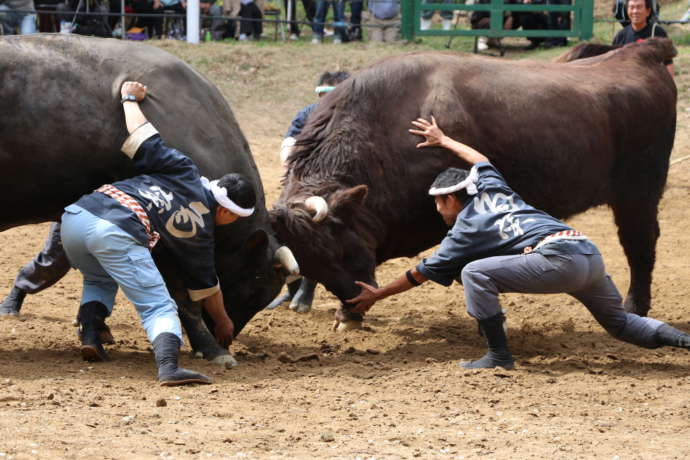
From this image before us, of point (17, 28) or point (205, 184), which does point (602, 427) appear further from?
point (17, 28)

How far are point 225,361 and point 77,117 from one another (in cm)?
160

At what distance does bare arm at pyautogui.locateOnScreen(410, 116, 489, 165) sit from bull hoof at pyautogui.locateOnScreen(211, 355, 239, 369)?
5.84ft

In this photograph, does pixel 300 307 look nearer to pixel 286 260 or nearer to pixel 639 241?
pixel 286 260

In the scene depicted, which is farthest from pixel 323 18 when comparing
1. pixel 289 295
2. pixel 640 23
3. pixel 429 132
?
pixel 429 132

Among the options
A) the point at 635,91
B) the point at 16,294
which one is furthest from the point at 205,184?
the point at 635,91

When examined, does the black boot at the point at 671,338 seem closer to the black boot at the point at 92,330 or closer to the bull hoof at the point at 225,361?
the bull hoof at the point at 225,361

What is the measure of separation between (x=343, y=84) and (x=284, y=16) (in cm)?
1258

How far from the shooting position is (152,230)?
5633 mm

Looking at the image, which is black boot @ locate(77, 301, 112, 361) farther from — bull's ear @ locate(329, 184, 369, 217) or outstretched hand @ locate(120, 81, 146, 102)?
bull's ear @ locate(329, 184, 369, 217)

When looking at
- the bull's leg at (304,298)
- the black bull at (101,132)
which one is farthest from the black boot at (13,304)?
the bull's leg at (304,298)

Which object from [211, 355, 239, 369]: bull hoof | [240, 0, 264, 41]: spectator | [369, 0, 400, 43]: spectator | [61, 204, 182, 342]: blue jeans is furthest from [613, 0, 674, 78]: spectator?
[240, 0, 264, 41]: spectator

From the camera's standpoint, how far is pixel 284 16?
62.8 feet

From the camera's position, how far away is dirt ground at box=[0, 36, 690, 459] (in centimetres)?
445

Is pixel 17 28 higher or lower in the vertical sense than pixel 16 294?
higher
